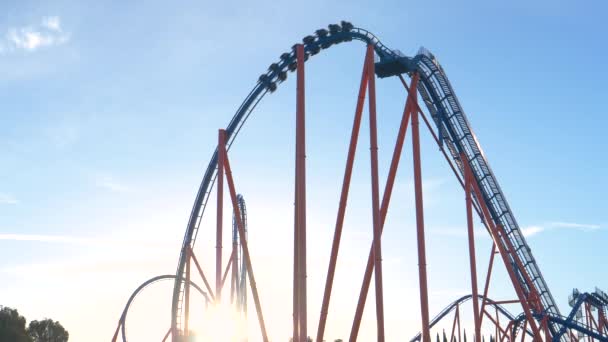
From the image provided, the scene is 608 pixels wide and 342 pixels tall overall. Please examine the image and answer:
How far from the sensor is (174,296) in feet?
90.8

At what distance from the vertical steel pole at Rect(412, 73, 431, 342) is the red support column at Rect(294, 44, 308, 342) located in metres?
2.68

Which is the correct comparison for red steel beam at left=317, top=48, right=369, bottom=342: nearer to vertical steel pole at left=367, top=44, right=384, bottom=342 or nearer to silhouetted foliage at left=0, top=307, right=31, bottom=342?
vertical steel pole at left=367, top=44, right=384, bottom=342

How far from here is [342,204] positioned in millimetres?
16766

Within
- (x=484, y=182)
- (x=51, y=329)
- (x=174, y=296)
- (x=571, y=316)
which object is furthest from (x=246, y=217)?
(x=51, y=329)

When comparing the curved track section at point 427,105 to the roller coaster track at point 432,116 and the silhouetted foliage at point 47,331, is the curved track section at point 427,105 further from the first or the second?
Answer: the silhouetted foliage at point 47,331

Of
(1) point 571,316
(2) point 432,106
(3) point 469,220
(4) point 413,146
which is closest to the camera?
(4) point 413,146

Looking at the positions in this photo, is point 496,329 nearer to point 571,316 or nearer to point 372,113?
point 571,316

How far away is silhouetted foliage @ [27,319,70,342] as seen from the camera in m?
39.2

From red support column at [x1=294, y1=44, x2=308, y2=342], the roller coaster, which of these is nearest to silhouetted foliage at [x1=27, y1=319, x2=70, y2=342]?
the roller coaster

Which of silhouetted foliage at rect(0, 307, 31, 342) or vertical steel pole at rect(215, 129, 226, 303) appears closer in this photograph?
vertical steel pole at rect(215, 129, 226, 303)

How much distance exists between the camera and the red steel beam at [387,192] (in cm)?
1568

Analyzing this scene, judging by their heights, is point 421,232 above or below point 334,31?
below

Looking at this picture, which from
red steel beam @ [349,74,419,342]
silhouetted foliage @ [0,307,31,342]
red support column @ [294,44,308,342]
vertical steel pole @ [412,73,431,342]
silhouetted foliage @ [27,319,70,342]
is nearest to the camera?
red support column @ [294,44,308,342]

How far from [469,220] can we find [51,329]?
2813 cm
